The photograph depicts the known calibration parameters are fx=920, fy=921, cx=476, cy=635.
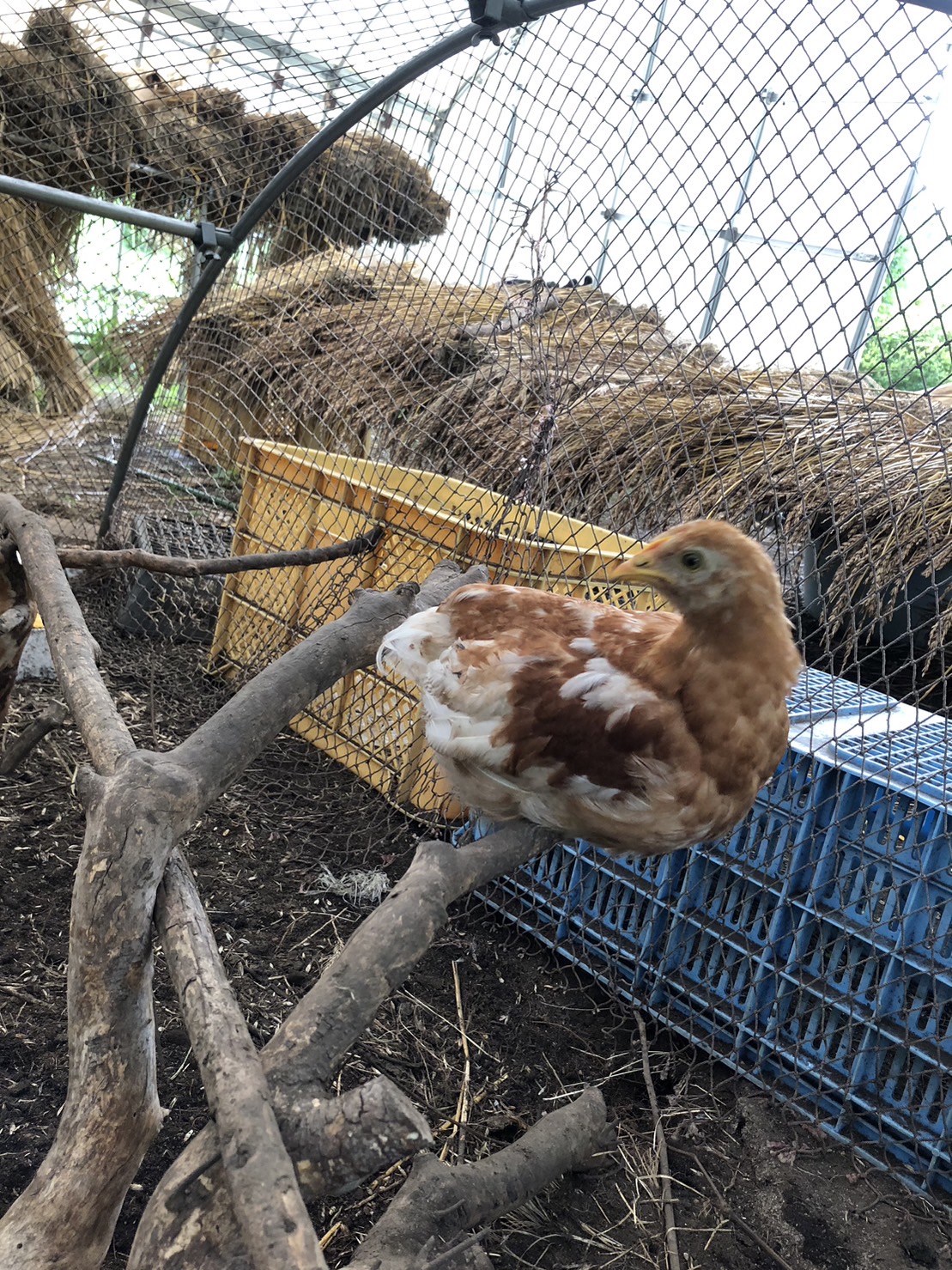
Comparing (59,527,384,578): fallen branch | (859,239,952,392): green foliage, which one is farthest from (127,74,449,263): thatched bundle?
(859,239,952,392): green foliage

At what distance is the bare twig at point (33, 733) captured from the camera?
191 centimetres

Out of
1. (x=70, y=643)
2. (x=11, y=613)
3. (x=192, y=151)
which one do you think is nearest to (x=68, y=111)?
(x=192, y=151)

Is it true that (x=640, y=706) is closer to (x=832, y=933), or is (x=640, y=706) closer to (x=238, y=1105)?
(x=238, y=1105)

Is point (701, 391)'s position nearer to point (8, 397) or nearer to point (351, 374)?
point (351, 374)

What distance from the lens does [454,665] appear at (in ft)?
5.08

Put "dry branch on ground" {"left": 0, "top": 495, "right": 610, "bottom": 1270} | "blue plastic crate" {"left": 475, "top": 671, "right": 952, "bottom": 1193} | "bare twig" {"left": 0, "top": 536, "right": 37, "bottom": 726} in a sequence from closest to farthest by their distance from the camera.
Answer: "dry branch on ground" {"left": 0, "top": 495, "right": 610, "bottom": 1270}
"blue plastic crate" {"left": 475, "top": 671, "right": 952, "bottom": 1193}
"bare twig" {"left": 0, "top": 536, "right": 37, "bottom": 726}

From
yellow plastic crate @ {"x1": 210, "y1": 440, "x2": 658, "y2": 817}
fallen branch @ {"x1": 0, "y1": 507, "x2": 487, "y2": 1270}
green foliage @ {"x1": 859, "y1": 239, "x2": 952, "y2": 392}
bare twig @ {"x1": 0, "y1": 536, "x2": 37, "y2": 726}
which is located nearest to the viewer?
fallen branch @ {"x1": 0, "y1": 507, "x2": 487, "y2": 1270}

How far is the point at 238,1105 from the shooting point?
0.78m

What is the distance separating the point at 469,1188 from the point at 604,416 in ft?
6.78

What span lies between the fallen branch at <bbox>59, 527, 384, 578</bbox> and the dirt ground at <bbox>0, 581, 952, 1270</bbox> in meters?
0.72

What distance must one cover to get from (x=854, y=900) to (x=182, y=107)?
3.27 meters

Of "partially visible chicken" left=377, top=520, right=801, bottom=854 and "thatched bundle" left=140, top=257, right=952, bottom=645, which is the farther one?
"thatched bundle" left=140, top=257, right=952, bottom=645

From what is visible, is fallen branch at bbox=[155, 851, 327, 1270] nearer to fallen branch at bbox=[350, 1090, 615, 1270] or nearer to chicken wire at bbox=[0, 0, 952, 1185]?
fallen branch at bbox=[350, 1090, 615, 1270]

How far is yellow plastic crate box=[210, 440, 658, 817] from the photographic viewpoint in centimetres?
234
